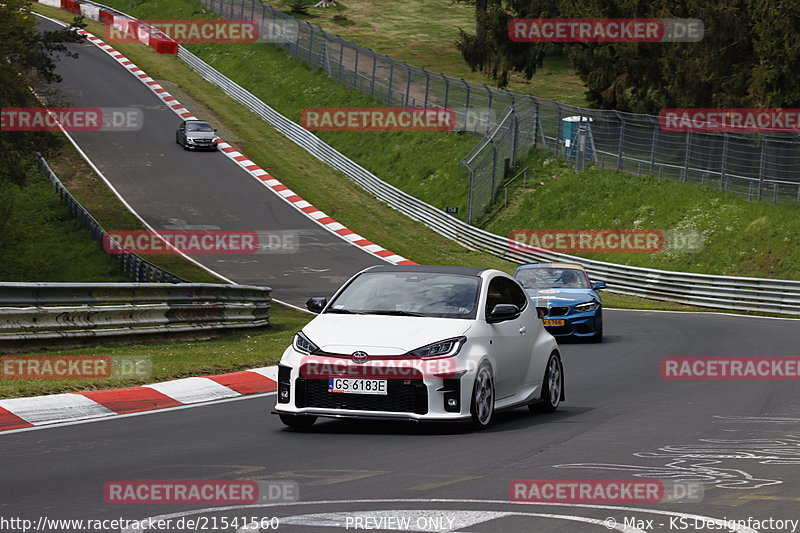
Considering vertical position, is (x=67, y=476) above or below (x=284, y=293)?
above

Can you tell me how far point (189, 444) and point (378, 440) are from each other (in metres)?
1.57

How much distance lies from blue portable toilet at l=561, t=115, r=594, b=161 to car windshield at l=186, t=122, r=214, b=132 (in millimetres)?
16881

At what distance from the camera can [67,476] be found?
8.09 meters

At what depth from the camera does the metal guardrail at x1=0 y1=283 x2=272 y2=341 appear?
1648 centimetres

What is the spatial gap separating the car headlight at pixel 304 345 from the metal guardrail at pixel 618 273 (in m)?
25.6

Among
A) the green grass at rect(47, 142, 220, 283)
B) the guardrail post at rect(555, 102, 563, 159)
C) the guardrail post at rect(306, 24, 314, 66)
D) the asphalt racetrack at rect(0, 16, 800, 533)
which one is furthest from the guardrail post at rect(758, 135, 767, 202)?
the guardrail post at rect(306, 24, 314, 66)

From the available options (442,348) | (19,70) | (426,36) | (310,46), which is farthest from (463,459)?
(426,36)

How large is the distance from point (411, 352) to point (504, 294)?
6.61 feet

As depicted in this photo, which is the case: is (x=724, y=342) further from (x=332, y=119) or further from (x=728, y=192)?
(x=332, y=119)

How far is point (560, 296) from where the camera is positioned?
22031 millimetres

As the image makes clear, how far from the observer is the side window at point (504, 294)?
11.6 meters

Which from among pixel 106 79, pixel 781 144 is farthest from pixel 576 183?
pixel 106 79

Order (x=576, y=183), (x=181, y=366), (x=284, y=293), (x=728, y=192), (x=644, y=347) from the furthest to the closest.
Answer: (x=576, y=183), (x=728, y=192), (x=284, y=293), (x=644, y=347), (x=181, y=366)

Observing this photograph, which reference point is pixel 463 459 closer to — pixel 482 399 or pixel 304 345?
pixel 482 399
